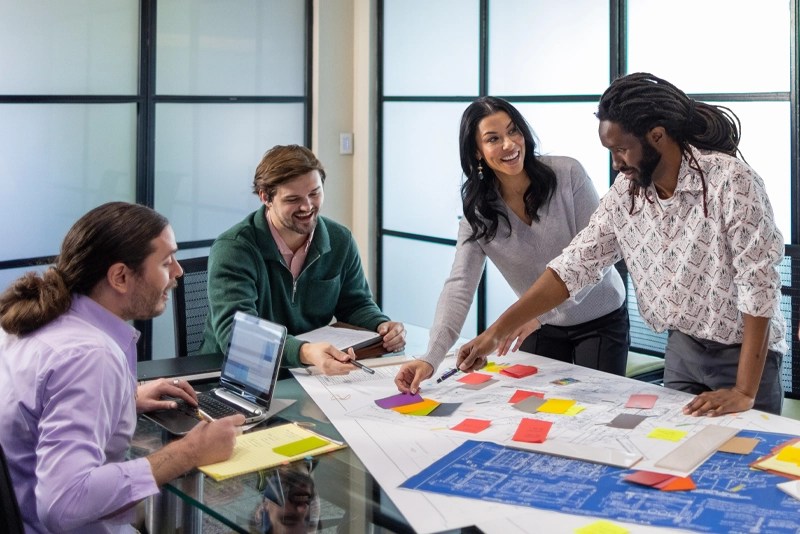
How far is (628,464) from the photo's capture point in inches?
70.9

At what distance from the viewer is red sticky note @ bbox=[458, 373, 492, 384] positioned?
2.44 m

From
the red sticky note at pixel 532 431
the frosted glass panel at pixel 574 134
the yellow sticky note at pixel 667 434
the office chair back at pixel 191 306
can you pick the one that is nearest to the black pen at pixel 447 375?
the red sticky note at pixel 532 431

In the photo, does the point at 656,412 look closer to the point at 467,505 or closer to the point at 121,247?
the point at 467,505

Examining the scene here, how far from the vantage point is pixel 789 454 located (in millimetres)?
1815

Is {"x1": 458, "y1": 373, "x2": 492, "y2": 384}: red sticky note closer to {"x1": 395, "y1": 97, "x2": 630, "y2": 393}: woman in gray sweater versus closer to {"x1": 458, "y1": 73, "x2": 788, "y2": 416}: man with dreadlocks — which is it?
{"x1": 395, "y1": 97, "x2": 630, "y2": 393}: woman in gray sweater

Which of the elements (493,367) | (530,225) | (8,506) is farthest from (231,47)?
(8,506)

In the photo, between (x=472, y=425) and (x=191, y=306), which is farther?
(x=191, y=306)

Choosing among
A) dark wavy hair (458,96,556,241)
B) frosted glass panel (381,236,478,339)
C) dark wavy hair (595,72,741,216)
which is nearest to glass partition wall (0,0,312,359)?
frosted glass panel (381,236,478,339)

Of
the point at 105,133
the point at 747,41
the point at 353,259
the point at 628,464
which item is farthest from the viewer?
the point at 105,133

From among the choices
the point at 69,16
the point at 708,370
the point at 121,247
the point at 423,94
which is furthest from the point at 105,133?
the point at 708,370

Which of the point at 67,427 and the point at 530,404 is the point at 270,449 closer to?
the point at 67,427

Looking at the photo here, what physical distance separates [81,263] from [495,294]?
2.84 m

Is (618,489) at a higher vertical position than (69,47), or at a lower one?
lower

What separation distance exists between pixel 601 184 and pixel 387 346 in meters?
1.56
